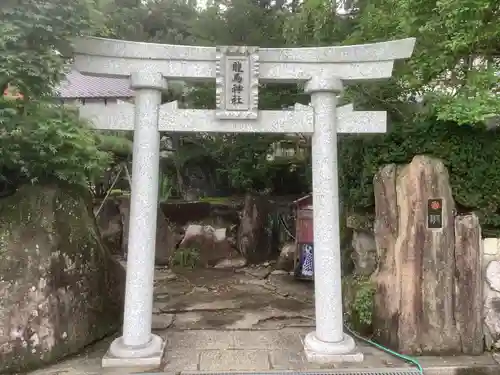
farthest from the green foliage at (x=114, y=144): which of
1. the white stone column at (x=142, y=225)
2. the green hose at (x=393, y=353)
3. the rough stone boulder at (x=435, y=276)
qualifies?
the rough stone boulder at (x=435, y=276)

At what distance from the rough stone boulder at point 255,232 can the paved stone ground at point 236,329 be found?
1121 mm

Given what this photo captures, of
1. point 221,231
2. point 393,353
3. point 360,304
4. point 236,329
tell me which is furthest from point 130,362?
point 221,231

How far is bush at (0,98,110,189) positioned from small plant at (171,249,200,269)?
600 cm

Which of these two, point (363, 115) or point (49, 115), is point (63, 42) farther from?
point (363, 115)

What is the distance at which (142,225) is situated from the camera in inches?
226

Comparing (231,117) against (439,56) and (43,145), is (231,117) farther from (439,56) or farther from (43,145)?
(439,56)

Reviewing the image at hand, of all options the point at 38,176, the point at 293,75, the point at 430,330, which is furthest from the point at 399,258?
the point at 38,176

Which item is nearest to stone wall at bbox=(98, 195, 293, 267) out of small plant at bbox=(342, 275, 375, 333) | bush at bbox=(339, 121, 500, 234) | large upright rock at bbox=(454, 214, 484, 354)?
small plant at bbox=(342, 275, 375, 333)

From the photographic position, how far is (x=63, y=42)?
5.48 m

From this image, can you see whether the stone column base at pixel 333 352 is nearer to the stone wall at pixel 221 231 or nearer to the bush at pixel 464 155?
the bush at pixel 464 155

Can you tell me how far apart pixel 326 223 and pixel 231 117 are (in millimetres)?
2018

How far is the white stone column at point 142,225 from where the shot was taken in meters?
5.69

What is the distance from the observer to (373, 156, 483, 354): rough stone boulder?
5.91m

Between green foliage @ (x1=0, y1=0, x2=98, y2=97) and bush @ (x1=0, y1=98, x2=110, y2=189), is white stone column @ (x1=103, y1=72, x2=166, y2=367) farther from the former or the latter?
green foliage @ (x1=0, y1=0, x2=98, y2=97)
